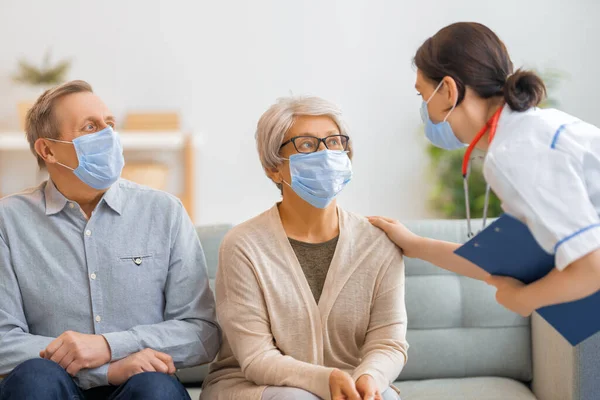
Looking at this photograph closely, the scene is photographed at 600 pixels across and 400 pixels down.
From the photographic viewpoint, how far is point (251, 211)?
189 inches

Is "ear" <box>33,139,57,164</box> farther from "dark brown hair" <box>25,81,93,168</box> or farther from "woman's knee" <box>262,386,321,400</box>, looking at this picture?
"woman's knee" <box>262,386,321,400</box>

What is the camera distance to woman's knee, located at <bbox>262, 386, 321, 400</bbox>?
170cm

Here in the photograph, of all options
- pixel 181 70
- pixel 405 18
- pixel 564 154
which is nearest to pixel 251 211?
pixel 181 70

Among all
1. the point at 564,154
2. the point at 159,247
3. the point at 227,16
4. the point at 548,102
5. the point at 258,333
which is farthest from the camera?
the point at 227,16

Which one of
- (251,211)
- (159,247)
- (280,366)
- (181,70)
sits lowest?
(251,211)

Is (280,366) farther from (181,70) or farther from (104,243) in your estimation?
(181,70)

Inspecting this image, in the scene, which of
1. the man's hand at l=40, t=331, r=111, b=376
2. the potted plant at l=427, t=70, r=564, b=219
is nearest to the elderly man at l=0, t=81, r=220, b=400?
the man's hand at l=40, t=331, r=111, b=376

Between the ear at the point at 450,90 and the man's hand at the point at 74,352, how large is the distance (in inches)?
39.9

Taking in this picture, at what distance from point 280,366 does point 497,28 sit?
138 inches

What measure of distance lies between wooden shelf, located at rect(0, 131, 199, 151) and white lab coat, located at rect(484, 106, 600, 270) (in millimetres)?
3402

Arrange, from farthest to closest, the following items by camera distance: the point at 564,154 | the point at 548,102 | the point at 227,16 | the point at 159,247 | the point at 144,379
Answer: the point at 227,16 < the point at 548,102 < the point at 159,247 < the point at 144,379 < the point at 564,154

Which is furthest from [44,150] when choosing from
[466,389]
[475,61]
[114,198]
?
[466,389]

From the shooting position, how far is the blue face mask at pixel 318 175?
1.93m

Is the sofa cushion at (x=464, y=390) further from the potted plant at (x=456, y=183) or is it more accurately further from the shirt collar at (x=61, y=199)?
the potted plant at (x=456, y=183)
